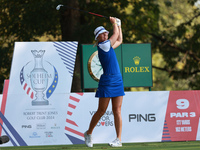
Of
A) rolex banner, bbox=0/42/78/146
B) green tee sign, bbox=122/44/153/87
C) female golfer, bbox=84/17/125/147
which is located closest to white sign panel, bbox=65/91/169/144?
rolex banner, bbox=0/42/78/146

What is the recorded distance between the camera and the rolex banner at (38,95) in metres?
9.29

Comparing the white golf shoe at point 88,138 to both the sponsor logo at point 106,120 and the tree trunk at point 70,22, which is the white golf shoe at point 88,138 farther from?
the tree trunk at point 70,22

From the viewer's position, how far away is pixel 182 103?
962cm

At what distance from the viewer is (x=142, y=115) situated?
9.52 m

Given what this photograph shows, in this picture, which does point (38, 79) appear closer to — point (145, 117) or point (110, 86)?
point (145, 117)

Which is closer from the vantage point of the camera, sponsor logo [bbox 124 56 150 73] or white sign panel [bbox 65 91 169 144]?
white sign panel [bbox 65 91 169 144]

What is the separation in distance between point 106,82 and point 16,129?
2.72m

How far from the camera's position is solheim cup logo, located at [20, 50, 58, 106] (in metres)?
9.43

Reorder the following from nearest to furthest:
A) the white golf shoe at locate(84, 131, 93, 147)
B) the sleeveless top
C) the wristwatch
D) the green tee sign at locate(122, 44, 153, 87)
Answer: the sleeveless top < the white golf shoe at locate(84, 131, 93, 147) < the wristwatch < the green tee sign at locate(122, 44, 153, 87)

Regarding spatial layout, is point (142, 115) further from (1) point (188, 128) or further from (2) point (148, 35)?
(2) point (148, 35)

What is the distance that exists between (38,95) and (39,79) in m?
0.33

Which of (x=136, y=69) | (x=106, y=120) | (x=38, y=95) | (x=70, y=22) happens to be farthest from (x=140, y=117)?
(x=70, y=22)

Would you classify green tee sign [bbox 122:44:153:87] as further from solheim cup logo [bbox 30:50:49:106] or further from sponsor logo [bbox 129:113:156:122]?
solheim cup logo [bbox 30:50:49:106]

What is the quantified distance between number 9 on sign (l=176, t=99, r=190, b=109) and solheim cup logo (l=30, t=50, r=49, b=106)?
2.57 meters
